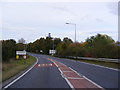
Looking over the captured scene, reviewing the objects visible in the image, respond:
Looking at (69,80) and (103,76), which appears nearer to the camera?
(69,80)

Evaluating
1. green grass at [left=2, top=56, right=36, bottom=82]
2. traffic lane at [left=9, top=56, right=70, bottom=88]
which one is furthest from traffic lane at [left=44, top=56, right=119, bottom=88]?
green grass at [left=2, top=56, right=36, bottom=82]

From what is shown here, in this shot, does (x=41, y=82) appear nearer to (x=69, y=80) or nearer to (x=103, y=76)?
(x=69, y=80)

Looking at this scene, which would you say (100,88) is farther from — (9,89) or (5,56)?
(5,56)

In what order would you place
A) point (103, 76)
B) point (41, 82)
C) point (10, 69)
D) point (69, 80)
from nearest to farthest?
1. point (41, 82)
2. point (69, 80)
3. point (103, 76)
4. point (10, 69)

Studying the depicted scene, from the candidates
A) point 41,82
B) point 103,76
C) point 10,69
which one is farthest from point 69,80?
point 10,69

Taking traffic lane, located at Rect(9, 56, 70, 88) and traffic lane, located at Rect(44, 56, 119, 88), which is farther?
traffic lane, located at Rect(44, 56, 119, 88)

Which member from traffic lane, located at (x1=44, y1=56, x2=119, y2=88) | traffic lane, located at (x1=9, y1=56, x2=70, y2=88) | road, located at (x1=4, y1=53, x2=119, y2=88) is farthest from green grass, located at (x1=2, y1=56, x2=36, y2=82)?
traffic lane, located at (x1=44, y1=56, x2=119, y2=88)

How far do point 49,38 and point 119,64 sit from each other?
13585cm

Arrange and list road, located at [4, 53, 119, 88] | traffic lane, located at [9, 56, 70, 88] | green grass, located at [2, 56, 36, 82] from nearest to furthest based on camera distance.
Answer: traffic lane, located at [9, 56, 70, 88]
road, located at [4, 53, 119, 88]
green grass, located at [2, 56, 36, 82]

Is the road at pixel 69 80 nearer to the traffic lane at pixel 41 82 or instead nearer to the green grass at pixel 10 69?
the traffic lane at pixel 41 82

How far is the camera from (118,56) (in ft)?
120

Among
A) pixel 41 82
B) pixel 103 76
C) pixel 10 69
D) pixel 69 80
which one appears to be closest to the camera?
pixel 41 82

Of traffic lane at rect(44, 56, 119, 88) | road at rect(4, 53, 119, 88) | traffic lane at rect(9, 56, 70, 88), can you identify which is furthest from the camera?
traffic lane at rect(44, 56, 119, 88)

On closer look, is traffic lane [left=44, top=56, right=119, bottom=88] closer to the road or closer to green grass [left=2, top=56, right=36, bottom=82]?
the road
